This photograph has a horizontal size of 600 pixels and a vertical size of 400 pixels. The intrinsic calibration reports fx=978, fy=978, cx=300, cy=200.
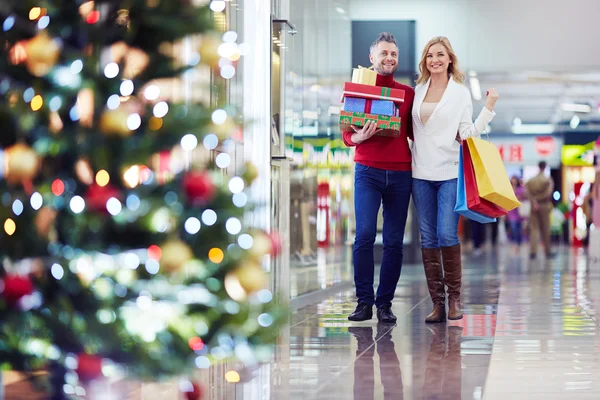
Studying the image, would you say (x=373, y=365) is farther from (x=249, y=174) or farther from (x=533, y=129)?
(x=533, y=129)

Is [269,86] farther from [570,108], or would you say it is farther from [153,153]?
[570,108]

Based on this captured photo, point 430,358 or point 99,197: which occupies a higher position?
point 99,197

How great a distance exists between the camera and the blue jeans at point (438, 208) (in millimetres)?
5188

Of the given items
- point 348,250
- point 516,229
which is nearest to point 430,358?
point 348,250

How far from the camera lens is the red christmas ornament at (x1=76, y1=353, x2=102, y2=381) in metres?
1.65

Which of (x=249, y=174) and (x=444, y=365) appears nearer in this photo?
(x=249, y=174)

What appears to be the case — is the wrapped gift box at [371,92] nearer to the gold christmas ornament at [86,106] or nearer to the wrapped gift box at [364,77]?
the wrapped gift box at [364,77]

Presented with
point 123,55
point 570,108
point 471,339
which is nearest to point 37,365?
point 123,55

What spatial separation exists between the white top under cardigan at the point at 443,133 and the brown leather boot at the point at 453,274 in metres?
0.42

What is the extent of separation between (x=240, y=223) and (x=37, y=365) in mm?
436

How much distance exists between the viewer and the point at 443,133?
17.0 ft

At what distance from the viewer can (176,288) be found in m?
1.71

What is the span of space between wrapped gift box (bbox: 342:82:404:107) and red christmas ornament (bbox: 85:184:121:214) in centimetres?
347

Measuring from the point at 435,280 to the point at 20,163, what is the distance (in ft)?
12.7
